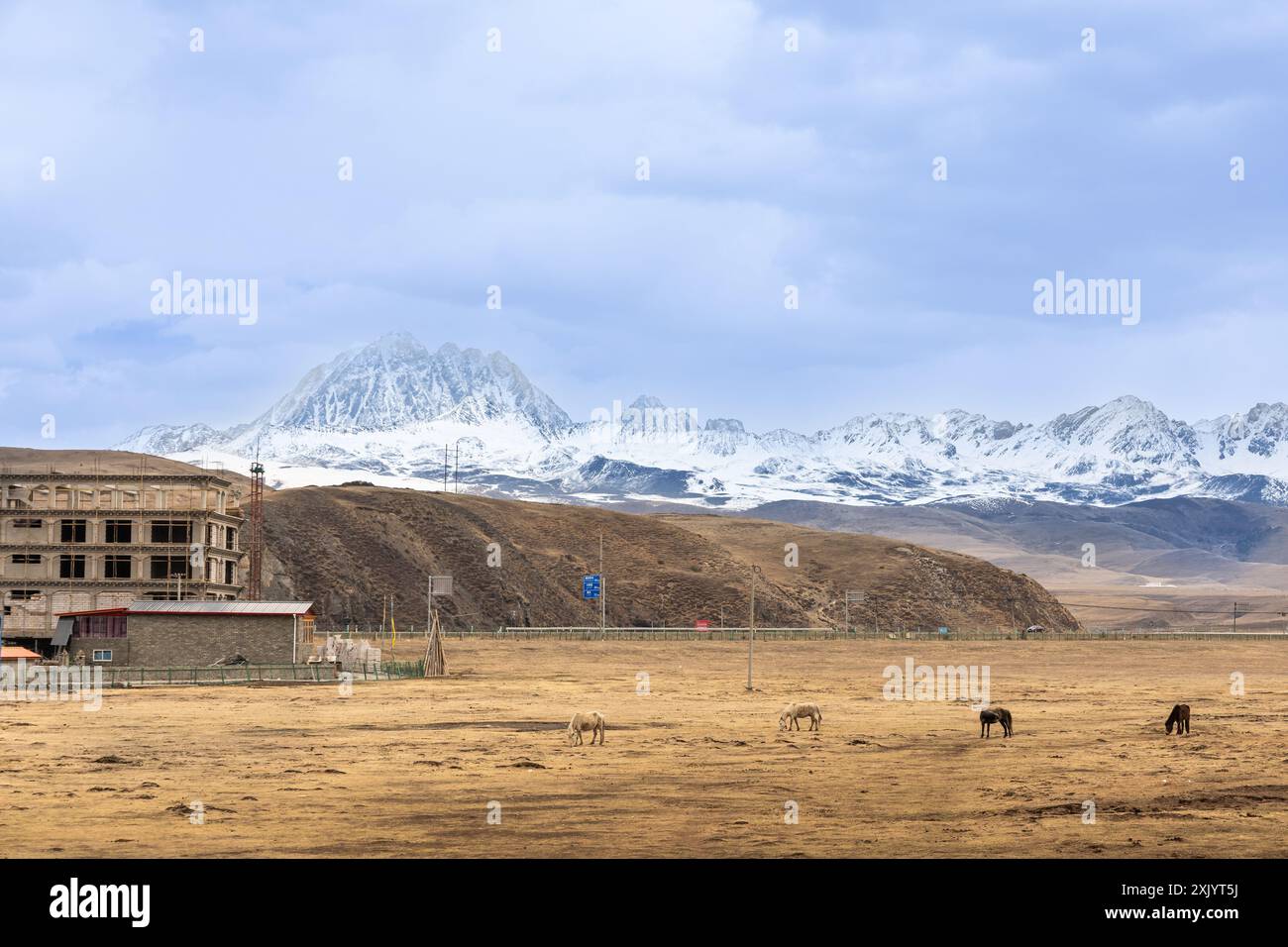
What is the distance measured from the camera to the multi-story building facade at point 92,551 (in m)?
113

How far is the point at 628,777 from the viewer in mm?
34906

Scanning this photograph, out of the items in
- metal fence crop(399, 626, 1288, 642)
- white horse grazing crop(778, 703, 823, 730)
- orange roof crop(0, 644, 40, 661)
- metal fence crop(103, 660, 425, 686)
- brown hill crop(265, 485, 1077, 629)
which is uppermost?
brown hill crop(265, 485, 1077, 629)

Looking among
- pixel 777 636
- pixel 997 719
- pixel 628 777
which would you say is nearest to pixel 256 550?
pixel 777 636

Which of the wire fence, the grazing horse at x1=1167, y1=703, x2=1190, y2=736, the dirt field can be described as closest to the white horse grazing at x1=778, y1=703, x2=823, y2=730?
the dirt field

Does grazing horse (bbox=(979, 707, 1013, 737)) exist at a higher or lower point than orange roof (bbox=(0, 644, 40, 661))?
lower

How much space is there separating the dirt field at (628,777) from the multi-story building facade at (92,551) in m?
46.5

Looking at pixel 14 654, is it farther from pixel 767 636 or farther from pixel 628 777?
pixel 767 636

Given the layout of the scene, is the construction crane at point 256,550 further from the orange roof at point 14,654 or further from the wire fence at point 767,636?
the orange roof at point 14,654

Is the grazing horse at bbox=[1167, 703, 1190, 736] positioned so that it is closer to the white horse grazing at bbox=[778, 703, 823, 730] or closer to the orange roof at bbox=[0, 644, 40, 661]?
the white horse grazing at bbox=[778, 703, 823, 730]

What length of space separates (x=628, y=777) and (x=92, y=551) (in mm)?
89874

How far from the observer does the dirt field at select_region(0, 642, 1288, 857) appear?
25.1 meters

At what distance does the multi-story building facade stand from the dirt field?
46495 millimetres
